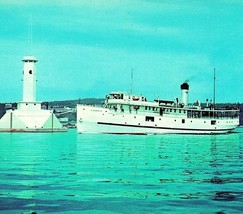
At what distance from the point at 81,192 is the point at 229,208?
450 centimetres

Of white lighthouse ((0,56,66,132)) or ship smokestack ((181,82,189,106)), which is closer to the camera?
ship smokestack ((181,82,189,106))

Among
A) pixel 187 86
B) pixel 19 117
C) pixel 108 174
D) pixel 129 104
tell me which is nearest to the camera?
pixel 108 174

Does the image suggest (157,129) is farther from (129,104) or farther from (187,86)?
(187,86)

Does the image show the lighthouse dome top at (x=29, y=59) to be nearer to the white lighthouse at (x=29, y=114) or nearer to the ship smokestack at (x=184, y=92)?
the white lighthouse at (x=29, y=114)

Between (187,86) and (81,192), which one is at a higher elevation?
(187,86)

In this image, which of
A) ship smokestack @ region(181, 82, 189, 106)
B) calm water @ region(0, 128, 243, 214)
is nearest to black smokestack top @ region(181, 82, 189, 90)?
ship smokestack @ region(181, 82, 189, 106)

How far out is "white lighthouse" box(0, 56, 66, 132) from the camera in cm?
10044

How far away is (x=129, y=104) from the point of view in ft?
263

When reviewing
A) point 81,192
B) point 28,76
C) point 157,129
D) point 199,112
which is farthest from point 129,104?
point 81,192

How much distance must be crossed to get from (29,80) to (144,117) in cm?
2828

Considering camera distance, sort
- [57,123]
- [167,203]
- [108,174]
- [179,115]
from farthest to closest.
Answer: [57,123] < [179,115] < [108,174] < [167,203]

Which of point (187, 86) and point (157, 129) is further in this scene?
point (187, 86)

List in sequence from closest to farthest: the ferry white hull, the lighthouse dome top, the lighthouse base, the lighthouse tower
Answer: the ferry white hull
the lighthouse tower
the lighthouse dome top
the lighthouse base

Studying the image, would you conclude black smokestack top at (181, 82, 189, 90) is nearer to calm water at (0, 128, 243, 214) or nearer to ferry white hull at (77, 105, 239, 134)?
ferry white hull at (77, 105, 239, 134)
